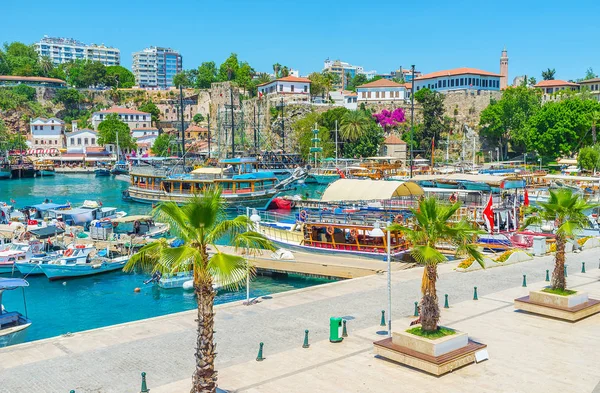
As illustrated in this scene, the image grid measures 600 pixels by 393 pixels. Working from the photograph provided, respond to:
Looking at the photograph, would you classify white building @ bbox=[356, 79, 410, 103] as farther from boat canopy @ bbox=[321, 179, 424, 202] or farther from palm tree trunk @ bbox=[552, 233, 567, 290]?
palm tree trunk @ bbox=[552, 233, 567, 290]

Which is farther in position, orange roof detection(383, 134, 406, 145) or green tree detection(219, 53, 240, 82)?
green tree detection(219, 53, 240, 82)

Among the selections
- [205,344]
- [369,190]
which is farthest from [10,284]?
[369,190]

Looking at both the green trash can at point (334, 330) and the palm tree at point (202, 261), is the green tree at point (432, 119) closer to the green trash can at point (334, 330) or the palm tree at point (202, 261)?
the green trash can at point (334, 330)

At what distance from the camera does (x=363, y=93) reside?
109 metres

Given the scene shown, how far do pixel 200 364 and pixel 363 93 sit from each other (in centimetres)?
10106

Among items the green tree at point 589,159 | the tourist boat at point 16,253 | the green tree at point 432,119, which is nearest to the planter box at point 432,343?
the tourist boat at point 16,253

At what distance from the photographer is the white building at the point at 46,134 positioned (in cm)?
12804

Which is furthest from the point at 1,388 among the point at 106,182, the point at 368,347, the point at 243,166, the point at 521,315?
the point at 106,182

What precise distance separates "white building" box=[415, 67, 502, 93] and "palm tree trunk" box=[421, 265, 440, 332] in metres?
93.0

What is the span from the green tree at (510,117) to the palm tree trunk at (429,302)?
8042cm

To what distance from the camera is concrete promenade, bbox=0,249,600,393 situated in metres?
12.9

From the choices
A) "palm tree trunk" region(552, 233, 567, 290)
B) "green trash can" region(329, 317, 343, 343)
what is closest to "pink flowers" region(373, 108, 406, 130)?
"palm tree trunk" region(552, 233, 567, 290)

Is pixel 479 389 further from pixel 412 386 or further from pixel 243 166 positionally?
pixel 243 166

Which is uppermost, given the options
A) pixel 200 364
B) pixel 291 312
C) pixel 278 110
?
pixel 278 110
